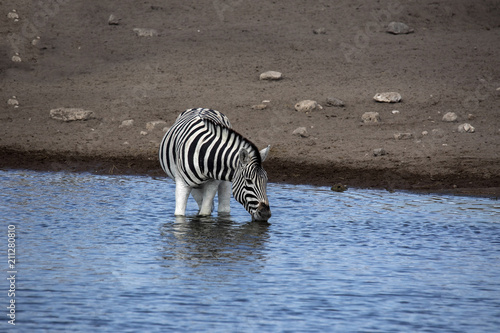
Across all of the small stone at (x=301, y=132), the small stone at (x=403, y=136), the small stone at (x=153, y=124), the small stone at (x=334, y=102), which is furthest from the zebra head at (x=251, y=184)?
the small stone at (x=334, y=102)

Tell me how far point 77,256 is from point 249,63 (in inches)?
606

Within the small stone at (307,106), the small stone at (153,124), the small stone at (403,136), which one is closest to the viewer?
the small stone at (403,136)

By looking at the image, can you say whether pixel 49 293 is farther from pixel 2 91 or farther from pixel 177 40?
pixel 177 40

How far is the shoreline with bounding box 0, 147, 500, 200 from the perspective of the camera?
15227 mm

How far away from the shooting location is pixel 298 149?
706 inches

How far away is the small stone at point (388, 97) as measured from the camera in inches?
808

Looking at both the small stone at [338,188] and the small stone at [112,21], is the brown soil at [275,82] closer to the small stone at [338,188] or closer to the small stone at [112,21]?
the small stone at [112,21]

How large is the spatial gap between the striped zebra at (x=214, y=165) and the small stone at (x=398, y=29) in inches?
624

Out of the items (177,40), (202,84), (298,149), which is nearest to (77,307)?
(298,149)

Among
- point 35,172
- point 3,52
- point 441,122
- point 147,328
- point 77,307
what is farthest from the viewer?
point 3,52

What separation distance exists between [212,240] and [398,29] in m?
17.7

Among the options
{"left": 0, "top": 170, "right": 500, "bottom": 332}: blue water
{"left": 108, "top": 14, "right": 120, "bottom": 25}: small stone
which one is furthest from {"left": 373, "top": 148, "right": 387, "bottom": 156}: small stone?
{"left": 108, "top": 14, "right": 120, "bottom": 25}: small stone

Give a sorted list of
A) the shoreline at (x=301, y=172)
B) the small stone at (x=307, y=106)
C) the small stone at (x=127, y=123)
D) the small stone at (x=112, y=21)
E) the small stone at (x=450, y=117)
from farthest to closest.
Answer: the small stone at (x=112, y=21) → the small stone at (x=307, y=106) → the small stone at (x=127, y=123) → the small stone at (x=450, y=117) → the shoreline at (x=301, y=172)

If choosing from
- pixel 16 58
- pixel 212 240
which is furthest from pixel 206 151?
pixel 16 58
